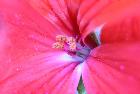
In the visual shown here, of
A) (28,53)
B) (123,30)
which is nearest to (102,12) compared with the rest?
(123,30)

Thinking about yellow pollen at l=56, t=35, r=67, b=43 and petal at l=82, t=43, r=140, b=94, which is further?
yellow pollen at l=56, t=35, r=67, b=43

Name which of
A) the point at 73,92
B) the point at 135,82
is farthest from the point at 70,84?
the point at 135,82

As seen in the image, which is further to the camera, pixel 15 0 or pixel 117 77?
pixel 15 0

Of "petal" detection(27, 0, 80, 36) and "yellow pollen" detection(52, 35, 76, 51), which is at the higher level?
"petal" detection(27, 0, 80, 36)

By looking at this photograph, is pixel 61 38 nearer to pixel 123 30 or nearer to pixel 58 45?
pixel 58 45

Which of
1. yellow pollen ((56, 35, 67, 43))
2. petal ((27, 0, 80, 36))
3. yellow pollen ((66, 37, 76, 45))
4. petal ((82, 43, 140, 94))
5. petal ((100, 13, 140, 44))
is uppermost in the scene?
petal ((27, 0, 80, 36))

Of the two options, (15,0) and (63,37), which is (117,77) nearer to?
(63,37)
